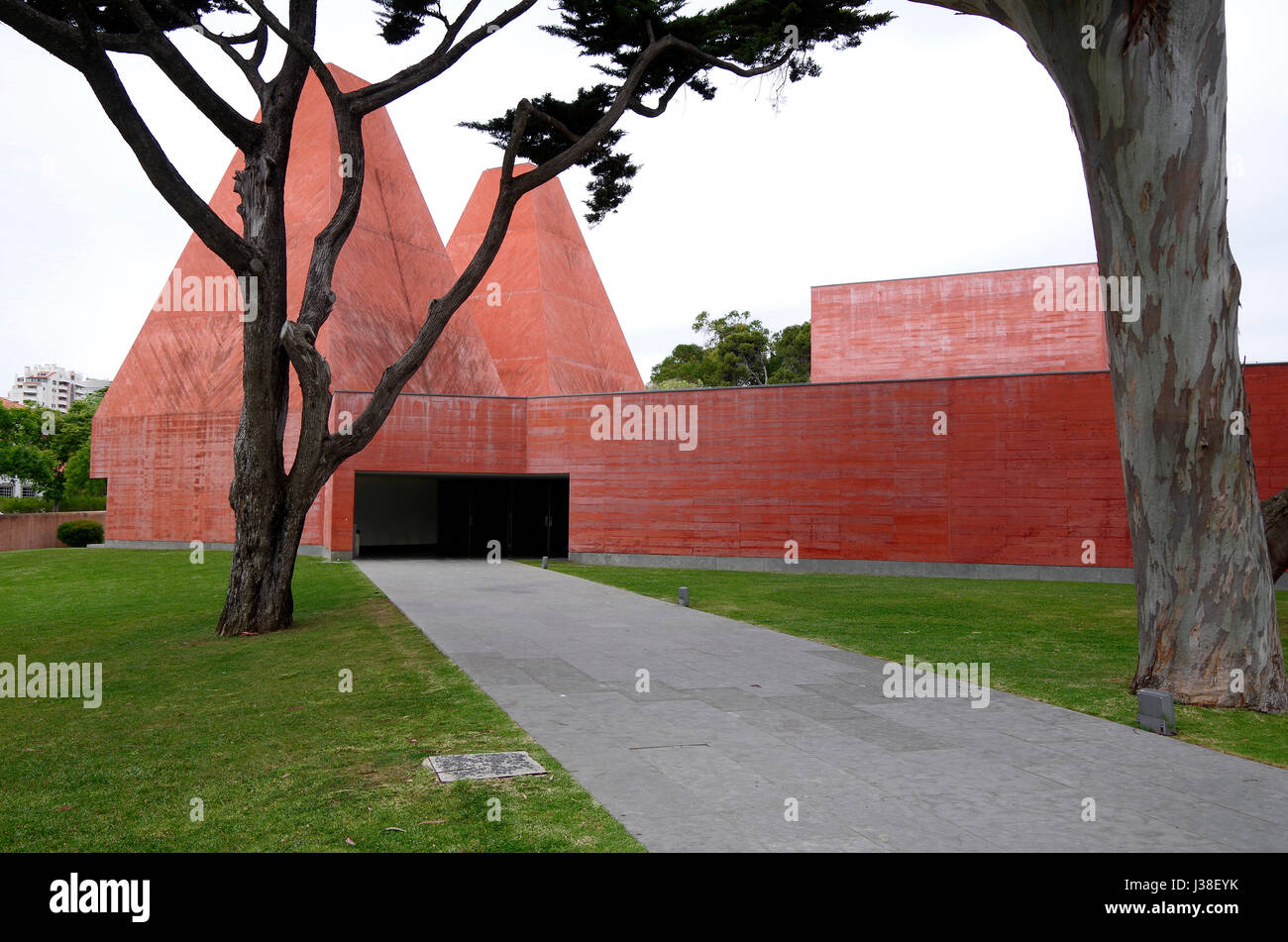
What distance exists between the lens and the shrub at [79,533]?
3050 cm

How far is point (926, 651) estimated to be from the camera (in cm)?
955

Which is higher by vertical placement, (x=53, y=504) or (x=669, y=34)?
(x=669, y=34)

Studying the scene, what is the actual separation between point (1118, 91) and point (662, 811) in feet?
21.3

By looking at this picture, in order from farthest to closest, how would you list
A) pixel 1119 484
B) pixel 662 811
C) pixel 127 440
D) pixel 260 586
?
pixel 127 440
pixel 1119 484
pixel 260 586
pixel 662 811

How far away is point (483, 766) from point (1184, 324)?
20.4ft

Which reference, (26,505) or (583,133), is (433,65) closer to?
(583,133)

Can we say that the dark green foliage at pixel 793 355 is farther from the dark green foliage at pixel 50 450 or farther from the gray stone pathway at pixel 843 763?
the gray stone pathway at pixel 843 763

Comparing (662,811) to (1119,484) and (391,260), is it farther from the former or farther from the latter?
(391,260)

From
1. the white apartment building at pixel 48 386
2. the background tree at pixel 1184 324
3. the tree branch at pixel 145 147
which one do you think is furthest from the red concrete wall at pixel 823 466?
the white apartment building at pixel 48 386

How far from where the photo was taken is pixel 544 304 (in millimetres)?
33688

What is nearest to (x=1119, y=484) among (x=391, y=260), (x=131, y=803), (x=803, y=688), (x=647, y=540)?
(x=647, y=540)

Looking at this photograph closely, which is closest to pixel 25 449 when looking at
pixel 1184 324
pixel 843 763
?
pixel 843 763

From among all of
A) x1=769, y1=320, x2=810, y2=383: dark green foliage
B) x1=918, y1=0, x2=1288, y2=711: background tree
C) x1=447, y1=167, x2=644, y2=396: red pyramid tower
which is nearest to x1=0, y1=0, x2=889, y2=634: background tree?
x1=918, y1=0, x2=1288, y2=711: background tree

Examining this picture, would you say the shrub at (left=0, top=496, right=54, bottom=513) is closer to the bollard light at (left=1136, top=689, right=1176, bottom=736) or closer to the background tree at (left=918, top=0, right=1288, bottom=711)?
the background tree at (left=918, top=0, right=1288, bottom=711)
